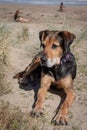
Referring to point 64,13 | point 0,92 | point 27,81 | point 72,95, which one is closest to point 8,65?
point 27,81

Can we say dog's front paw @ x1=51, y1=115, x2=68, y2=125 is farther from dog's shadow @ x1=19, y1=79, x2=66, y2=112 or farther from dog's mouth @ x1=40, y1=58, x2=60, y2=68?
dog's mouth @ x1=40, y1=58, x2=60, y2=68

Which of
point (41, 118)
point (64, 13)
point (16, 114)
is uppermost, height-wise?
point (16, 114)

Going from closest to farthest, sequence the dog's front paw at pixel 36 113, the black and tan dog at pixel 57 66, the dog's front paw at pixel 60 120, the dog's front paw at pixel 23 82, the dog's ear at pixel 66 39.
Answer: the dog's front paw at pixel 60 120 < the dog's front paw at pixel 36 113 < the black and tan dog at pixel 57 66 < the dog's ear at pixel 66 39 < the dog's front paw at pixel 23 82

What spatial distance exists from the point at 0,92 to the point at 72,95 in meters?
1.43

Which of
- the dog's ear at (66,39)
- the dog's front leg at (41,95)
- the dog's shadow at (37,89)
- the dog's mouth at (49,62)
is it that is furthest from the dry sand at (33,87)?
the dog's ear at (66,39)

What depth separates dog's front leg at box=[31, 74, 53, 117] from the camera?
6707 mm

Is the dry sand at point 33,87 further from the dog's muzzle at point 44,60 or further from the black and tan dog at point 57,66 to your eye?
the dog's muzzle at point 44,60

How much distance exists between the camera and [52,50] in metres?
7.12

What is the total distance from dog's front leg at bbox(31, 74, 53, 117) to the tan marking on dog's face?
44 cm

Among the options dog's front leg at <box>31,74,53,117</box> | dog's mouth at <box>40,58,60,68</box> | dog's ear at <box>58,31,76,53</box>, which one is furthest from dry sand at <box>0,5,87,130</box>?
dog's ear at <box>58,31,76,53</box>

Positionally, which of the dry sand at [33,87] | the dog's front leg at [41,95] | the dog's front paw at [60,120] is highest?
the dog's front paw at [60,120]

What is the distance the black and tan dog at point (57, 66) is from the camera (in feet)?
23.1

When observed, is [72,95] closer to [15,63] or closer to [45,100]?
[45,100]

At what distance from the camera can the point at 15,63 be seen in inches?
373
